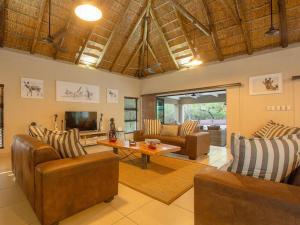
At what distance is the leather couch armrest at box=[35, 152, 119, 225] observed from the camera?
172 centimetres

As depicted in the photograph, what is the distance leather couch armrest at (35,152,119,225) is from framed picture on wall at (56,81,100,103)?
4.48m

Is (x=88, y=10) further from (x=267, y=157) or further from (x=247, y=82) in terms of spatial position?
(x=247, y=82)

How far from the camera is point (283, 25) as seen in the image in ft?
14.4

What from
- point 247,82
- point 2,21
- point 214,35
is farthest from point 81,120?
point 247,82

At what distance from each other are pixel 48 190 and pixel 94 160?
1.74 ft

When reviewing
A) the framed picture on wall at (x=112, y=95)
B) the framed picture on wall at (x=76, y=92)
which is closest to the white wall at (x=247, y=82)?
the framed picture on wall at (x=112, y=95)

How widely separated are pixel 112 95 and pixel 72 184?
5695 mm

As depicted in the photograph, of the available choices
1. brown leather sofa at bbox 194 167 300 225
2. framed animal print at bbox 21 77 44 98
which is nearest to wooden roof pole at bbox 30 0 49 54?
framed animal print at bbox 21 77 44 98

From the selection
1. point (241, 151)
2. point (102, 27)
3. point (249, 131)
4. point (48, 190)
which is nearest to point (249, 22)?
point (249, 131)

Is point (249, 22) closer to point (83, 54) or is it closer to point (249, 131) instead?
point (249, 131)

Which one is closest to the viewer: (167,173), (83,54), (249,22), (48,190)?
(48,190)

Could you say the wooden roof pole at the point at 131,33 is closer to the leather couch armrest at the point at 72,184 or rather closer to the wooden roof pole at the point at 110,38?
the wooden roof pole at the point at 110,38

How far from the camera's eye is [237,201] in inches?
48.2

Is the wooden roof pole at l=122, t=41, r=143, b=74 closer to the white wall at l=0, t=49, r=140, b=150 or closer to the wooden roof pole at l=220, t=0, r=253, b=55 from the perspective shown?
the white wall at l=0, t=49, r=140, b=150
